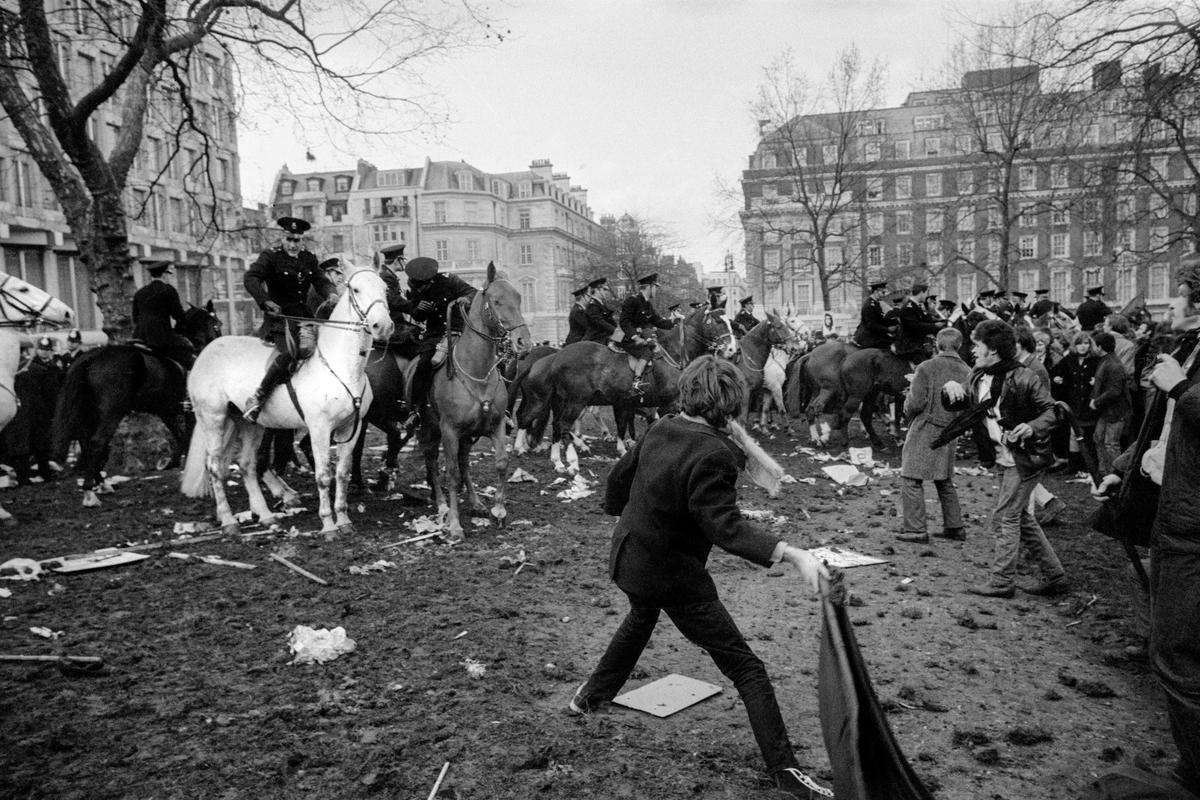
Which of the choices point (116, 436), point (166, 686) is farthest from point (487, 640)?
point (116, 436)

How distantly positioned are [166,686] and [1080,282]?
2531 inches

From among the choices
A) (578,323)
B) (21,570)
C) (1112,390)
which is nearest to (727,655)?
(21,570)

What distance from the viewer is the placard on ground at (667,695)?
16.3 ft

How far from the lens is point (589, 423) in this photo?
2222 cm

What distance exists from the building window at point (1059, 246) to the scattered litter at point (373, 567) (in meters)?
80.0

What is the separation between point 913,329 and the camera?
15516 millimetres

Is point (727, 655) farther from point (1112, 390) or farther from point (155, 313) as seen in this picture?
point (155, 313)

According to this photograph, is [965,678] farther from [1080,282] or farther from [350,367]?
[1080,282]

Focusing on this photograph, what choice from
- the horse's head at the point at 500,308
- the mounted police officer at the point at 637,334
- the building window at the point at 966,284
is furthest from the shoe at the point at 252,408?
the building window at the point at 966,284

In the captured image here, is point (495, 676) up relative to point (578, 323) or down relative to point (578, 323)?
down

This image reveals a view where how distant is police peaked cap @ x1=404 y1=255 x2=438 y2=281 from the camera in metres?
10.7

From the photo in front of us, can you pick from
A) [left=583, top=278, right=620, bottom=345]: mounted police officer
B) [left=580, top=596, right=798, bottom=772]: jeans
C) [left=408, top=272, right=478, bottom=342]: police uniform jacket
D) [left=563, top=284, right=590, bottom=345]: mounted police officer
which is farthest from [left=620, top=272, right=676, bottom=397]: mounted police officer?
[left=580, top=596, right=798, bottom=772]: jeans

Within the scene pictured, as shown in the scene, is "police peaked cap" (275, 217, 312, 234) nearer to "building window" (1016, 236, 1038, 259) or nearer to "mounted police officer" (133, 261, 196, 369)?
"mounted police officer" (133, 261, 196, 369)

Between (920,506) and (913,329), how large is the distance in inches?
288
